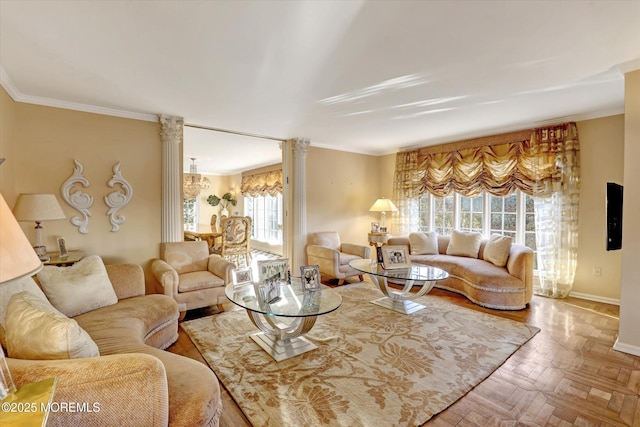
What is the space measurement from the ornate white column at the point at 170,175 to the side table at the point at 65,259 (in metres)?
0.88

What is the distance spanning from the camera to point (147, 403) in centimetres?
107

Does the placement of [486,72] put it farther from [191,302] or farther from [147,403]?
[191,302]

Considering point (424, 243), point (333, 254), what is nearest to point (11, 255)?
point (333, 254)

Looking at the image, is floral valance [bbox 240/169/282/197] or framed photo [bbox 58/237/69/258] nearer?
framed photo [bbox 58/237/69/258]

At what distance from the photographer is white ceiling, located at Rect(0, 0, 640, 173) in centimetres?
172

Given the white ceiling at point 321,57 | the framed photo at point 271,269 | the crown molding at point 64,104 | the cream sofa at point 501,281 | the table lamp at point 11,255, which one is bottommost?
the cream sofa at point 501,281

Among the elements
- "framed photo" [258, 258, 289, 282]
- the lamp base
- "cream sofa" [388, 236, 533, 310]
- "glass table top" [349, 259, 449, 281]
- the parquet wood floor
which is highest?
the lamp base

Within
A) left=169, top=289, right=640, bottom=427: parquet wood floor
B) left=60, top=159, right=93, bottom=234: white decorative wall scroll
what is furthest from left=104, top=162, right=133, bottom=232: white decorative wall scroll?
left=169, top=289, right=640, bottom=427: parquet wood floor

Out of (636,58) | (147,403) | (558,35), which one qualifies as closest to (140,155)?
(147,403)

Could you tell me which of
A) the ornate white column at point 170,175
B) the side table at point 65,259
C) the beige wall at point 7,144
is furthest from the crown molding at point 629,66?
the beige wall at point 7,144

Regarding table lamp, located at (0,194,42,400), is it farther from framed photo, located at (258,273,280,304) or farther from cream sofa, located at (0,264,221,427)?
framed photo, located at (258,273,280,304)

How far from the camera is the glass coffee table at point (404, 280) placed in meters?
3.17

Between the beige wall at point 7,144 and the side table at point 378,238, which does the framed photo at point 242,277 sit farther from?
the side table at point 378,238

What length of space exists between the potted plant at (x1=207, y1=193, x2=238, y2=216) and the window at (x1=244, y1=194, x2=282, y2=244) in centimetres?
55
